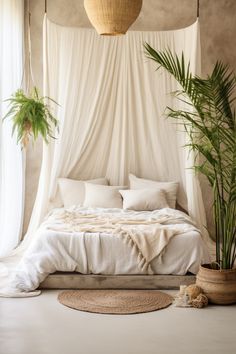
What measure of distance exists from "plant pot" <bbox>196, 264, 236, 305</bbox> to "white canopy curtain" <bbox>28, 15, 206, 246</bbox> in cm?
189

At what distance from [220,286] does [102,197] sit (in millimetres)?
2289

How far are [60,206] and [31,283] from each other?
6.52ft

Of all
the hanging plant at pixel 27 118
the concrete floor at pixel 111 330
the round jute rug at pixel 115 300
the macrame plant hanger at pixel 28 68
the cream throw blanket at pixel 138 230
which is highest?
the macrame plant hanger at pixel 28 68

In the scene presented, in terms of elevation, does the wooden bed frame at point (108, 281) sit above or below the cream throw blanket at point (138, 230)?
below

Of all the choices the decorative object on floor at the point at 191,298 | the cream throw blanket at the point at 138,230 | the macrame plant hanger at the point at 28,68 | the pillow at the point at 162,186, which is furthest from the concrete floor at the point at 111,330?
the macrame plant hanger at the point at 28,68

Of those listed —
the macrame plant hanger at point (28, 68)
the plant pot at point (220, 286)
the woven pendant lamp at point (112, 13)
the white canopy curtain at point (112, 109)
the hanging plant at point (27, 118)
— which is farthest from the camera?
the macrame plant hanger at point (28, 68)

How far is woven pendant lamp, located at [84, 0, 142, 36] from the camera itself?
4.40 m

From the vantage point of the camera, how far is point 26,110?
5.82 m

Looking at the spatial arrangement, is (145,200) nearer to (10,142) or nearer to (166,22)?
(10,142)

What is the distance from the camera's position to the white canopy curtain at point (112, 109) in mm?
6766

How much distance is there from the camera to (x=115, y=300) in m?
4.80

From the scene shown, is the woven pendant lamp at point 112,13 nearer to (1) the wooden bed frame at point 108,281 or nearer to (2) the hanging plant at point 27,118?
(2) the hanging plant at point 27,118

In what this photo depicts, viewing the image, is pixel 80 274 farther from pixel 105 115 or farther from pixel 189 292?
pixel 105 115

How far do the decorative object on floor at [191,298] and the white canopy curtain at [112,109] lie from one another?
6.34 feet
